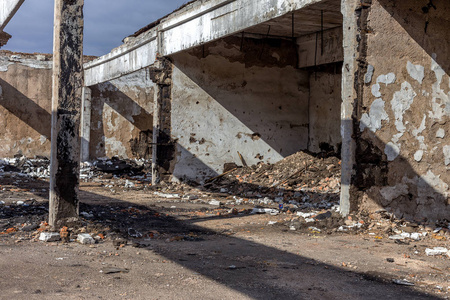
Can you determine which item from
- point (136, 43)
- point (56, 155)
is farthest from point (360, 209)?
point (136, 43)

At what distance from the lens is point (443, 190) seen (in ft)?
22.3

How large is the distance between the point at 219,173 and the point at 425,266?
7710mm

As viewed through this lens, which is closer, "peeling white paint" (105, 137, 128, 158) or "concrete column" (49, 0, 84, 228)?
"concrete column" (49, 0, 84, 228)

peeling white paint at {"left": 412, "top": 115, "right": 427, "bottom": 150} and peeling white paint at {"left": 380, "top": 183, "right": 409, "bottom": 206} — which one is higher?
peeling white paint at {"left": 412, "top": 115, "right": 427, "bottom": 150}

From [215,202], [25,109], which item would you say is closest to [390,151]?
[215,202]

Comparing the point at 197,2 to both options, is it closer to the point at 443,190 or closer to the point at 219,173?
the point at 219,173

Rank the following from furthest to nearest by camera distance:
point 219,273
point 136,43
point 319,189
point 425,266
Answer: point 136,43, point 319,189, point 425,266, point 219,273

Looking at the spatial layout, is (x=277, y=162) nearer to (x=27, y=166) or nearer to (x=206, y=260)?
(x=206, y=260)

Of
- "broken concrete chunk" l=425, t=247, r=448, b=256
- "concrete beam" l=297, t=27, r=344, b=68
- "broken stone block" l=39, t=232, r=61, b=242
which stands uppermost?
"concrete beam" l=297, t=27, r=344, b=68

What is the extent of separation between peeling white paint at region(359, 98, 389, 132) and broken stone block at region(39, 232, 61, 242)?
410cm

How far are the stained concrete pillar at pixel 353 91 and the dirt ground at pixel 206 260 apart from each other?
2.16ft

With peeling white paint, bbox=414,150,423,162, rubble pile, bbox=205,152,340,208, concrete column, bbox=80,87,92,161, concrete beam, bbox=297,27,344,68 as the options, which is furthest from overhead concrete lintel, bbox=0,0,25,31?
peeling white paint, bbox=414,150,423,162

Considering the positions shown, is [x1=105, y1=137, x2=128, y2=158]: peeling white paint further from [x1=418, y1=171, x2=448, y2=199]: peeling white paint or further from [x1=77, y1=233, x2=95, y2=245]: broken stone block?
[x1=418, y1=171, x2=448, y2=199]: peeling white paint

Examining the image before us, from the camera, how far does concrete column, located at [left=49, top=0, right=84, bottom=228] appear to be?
228 inches
